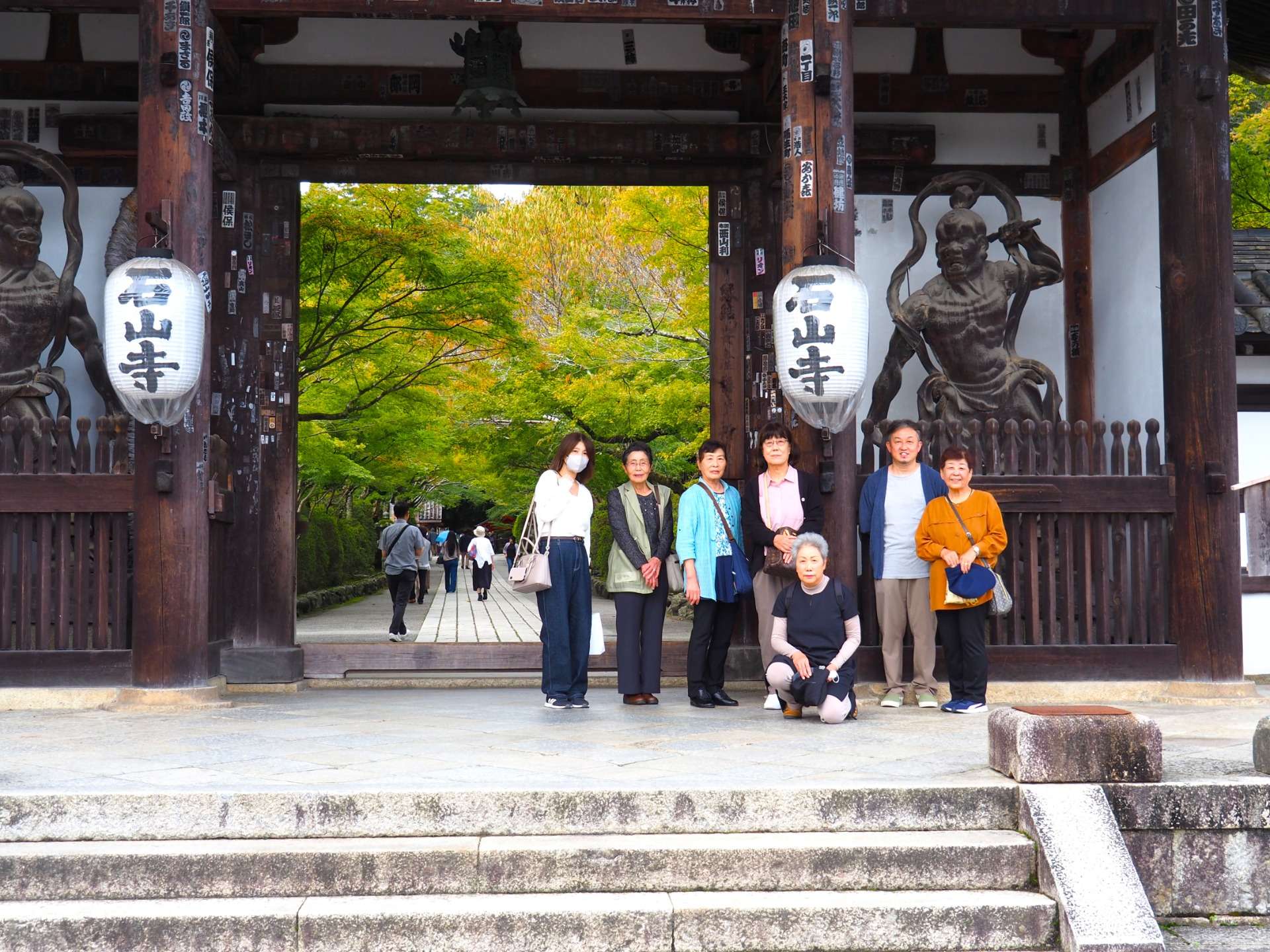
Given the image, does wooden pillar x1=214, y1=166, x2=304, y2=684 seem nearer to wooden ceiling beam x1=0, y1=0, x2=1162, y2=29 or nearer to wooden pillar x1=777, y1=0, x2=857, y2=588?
wooden ceiling beam x1=0, y1=0, x2=1162, y2=29

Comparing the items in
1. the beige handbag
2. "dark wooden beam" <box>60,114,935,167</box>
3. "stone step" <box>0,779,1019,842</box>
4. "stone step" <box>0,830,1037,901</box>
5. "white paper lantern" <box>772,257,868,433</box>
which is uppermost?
"dark wooden beam" <box>60,114,935,167</box>

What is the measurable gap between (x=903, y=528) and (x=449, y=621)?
13280mm

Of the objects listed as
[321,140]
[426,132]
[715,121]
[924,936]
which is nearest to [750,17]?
[715,121]

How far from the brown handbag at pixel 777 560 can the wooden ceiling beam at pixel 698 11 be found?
10.6ft

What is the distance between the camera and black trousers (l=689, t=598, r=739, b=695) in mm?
8078

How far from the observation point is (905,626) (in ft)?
27.6

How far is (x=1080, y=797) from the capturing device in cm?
486

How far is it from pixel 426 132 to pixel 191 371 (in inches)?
125

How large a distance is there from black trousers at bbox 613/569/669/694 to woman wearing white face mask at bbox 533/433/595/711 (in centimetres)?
24

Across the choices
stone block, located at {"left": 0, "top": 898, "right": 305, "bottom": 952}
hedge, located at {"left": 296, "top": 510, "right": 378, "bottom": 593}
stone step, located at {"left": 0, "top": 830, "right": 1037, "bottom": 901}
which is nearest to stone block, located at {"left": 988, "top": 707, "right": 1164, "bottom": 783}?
stone step, located at {"left": 0, "top": 830, "right": 1037, "bottom": 901}

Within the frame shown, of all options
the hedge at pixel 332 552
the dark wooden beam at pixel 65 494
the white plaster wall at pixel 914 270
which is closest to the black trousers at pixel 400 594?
the hedge at pixel 332 552

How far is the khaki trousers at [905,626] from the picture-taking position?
8164 mm

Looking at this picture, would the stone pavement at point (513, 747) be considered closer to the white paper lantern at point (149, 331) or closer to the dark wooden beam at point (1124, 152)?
the white paper lantern at point (149, 331)

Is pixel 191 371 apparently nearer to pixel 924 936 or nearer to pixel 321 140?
pixel 321 140
